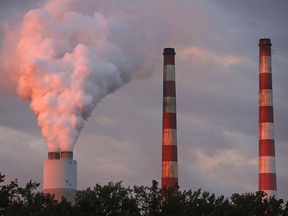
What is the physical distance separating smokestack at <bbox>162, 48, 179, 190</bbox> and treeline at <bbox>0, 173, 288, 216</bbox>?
17202 millimetres

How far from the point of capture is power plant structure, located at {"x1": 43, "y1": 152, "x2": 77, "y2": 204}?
6278 centimetres

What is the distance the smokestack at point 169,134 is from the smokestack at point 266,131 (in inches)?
238

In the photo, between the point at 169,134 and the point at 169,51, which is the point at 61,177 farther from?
the point at 169,51

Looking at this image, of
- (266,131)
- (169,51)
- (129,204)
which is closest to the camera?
(129,204)

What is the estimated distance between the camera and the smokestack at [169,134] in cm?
7212

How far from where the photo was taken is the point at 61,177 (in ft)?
206

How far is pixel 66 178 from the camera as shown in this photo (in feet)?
206

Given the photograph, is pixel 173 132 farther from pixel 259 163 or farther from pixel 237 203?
pixel 237 203

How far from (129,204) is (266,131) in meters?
23.7

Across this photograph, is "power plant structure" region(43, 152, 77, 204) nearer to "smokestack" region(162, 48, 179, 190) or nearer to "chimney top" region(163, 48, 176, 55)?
"smokestack" region(162, 48, 179, 190)

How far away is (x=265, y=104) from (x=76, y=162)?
15755 millimetres

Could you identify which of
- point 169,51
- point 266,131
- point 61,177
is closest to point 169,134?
point 169,51

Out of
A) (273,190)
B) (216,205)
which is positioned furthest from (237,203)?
(273,190)

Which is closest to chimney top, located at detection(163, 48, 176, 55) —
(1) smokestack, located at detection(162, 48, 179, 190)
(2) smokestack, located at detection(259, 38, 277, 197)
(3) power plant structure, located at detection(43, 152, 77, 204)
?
(1) smokestack, located at detection(162, 48, 179, 190)
